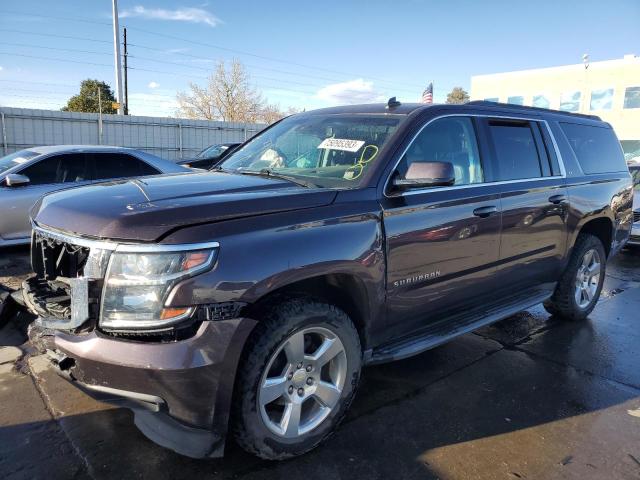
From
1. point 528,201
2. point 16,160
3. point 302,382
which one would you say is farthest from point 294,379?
point 16,160

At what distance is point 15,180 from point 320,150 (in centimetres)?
497

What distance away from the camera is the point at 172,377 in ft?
7.00

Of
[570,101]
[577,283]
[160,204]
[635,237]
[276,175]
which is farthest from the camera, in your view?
[570,101]

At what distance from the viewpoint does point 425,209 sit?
309 cm

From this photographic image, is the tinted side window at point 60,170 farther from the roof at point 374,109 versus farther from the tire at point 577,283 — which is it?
the tire at point 577,283

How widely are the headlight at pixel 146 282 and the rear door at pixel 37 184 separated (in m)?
4.81

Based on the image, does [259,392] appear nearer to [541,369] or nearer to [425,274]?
[425,274]

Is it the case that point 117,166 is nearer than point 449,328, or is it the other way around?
point 449,328

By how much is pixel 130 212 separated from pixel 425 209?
1.73 m

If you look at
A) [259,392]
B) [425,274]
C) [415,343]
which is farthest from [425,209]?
[259,392]

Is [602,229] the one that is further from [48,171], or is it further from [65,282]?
[48,171]

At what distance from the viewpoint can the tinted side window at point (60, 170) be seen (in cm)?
691

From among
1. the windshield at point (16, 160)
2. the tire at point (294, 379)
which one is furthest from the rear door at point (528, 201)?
the windshield at point (16, 160)

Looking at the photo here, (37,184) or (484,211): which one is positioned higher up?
(484,211)
